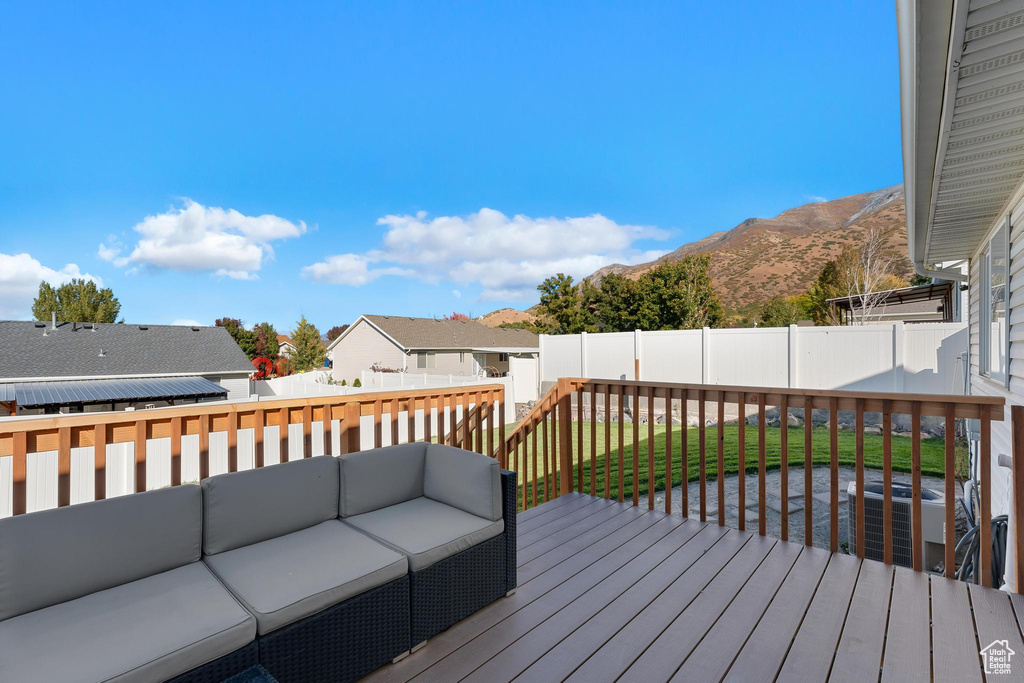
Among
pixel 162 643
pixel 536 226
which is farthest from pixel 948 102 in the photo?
pixel 536 226

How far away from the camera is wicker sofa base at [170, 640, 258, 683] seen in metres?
1.38

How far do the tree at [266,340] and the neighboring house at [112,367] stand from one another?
13.1 meters

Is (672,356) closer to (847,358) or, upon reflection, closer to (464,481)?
(847,358)

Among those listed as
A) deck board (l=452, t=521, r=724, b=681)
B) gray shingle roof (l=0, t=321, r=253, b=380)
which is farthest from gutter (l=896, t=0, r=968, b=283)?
gray shingle roof (l=0, t=321, r=253, b=380)

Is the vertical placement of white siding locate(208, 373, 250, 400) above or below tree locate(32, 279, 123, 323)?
below

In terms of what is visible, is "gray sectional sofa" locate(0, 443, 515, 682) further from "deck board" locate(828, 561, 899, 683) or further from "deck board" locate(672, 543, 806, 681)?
"deck board" locate(828, 561, 899, 683)

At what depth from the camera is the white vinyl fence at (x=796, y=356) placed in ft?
30.2

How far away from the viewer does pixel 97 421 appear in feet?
7.50

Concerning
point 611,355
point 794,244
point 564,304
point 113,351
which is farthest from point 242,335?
point 794,244

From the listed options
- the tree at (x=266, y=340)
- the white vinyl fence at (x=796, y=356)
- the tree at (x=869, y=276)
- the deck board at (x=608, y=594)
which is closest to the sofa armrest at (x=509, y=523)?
the deck board at (x=608, y=594)

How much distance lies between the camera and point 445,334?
930 inches

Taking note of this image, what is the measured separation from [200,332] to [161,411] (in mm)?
19498

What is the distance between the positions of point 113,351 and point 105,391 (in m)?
3.70

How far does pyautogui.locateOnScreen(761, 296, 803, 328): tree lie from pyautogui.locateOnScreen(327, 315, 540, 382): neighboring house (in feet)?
47.3
